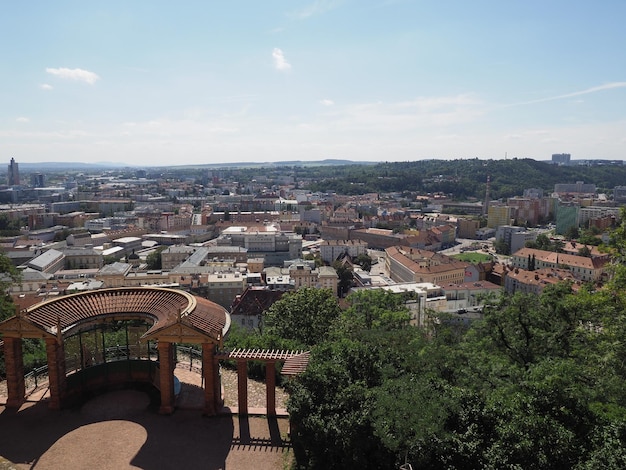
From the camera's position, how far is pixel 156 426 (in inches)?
702

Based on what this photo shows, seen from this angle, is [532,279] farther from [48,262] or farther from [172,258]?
[48,262]

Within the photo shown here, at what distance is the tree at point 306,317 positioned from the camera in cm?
2858

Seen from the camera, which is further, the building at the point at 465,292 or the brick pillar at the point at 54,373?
the building at the point at 465,292

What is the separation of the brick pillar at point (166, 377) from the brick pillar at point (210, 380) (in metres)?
1.25

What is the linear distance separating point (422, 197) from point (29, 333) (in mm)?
180709

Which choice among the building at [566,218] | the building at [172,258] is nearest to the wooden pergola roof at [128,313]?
the building at [172,258]

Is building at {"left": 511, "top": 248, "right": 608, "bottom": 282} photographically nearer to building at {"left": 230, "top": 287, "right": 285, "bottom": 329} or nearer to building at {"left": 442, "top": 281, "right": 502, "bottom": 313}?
building at {"left": 442, "top": 281, "right": 502, "bottom": 313}

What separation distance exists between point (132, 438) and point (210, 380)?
317 cm

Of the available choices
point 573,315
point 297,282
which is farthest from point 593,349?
point 297,282

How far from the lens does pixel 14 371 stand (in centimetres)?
1869

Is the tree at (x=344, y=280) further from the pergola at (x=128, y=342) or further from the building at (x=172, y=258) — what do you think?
the pergola at (x=128, y=342)

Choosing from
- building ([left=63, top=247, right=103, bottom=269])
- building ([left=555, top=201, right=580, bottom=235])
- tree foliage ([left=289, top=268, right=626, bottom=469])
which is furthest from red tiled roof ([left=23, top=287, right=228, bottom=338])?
building ([left=555, top=201, right=580, bottom=235])

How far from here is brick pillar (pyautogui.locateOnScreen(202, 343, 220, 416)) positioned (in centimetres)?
1848

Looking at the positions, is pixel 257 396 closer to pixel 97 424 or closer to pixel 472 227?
pixel 97 424
